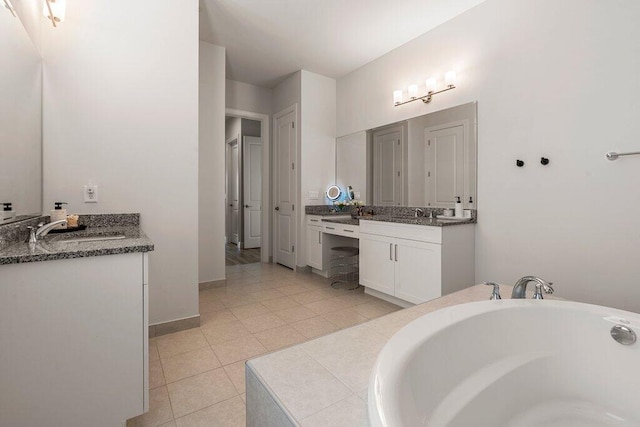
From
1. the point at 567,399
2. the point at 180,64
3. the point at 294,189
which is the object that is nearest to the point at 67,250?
the point at 180,64

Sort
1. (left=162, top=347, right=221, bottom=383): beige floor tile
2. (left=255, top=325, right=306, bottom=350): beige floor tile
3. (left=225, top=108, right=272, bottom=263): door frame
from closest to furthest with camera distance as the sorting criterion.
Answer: (left=162, top=347, right=221, bottom=383): beige floor tile
(left=255, top=325, right=306, bottom=350): beige floor tile
(left=225, top=108, right=272, bottom=263): door frame

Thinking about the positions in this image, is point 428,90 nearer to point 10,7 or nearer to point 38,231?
point 10,7

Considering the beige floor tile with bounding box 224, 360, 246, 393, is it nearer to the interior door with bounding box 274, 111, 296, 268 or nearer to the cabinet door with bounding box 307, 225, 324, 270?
the cabinet door with bounding box 307, 225, 324, 270

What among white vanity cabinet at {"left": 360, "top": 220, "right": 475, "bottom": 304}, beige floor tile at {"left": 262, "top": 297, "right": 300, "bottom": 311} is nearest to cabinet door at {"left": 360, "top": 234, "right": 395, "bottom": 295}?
white vanity cabinet at {"left": 360, "top": 220, "right": 475, "bottom": 304}

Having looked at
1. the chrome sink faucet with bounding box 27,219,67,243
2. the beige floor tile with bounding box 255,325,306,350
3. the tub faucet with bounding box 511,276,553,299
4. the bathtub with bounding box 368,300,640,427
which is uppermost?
the chrome sink faucet with bounding box 27,219,67,243

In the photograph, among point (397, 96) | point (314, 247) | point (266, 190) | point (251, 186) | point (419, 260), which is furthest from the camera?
point (251, 186)

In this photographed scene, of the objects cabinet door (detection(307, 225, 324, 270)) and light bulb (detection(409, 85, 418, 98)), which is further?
cabinet door (detection(307, 225, 324, 270))

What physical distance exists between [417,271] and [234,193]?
467 cm

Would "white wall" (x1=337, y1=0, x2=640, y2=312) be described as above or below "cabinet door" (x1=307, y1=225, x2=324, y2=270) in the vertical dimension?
above

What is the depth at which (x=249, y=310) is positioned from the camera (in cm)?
276

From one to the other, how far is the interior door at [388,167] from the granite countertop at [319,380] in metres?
2.42

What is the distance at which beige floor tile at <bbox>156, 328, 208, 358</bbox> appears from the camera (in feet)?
6.65

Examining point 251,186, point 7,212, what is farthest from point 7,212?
point 251,186

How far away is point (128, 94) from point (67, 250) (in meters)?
1.41
